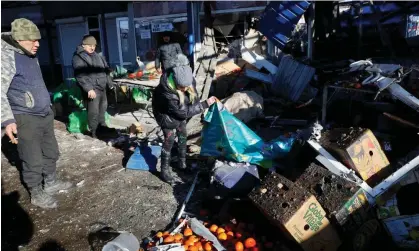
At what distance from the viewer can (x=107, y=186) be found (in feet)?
15.7

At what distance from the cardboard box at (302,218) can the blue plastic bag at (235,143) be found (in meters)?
1.28

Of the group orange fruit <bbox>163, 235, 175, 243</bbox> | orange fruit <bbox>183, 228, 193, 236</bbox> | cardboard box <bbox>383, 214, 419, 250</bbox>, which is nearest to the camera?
cardboard box <bbox>383, 214, 419, 250</bbox>

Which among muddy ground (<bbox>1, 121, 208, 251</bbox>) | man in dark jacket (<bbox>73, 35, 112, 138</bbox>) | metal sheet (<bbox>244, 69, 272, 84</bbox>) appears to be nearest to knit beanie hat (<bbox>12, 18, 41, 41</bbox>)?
muddy ground (<bbox>1, 121, 208, 251</bbox>)

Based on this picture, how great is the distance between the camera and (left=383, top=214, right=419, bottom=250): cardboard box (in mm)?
2885

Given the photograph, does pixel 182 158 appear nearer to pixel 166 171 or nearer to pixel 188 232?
pixel 166 171

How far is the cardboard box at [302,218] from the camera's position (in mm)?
2908

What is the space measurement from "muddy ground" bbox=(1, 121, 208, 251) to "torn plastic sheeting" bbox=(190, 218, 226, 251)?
0.45 m

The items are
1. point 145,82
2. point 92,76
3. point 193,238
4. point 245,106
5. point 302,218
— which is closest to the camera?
point 302,218

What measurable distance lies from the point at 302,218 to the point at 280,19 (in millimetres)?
7396

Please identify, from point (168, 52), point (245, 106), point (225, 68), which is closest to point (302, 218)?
point (245, 106)

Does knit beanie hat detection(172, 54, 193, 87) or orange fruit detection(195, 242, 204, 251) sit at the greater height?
knit beanie hat detection(172, 54, 193, 87)

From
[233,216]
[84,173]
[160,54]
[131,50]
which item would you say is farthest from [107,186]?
[131,50]

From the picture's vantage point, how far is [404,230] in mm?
2936

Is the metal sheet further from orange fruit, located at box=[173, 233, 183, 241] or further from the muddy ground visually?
orange fruit, located at box=[173, 233, 183, 241]
